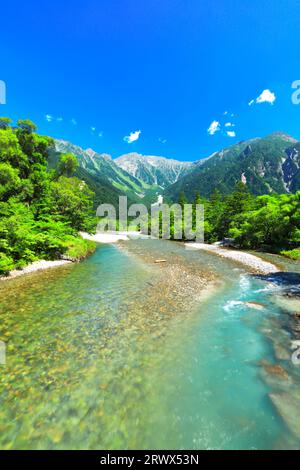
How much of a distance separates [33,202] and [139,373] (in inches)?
1089

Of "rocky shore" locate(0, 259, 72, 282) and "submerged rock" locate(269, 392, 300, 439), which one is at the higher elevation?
"rocky shore" locate(0, 259, 72, 282)

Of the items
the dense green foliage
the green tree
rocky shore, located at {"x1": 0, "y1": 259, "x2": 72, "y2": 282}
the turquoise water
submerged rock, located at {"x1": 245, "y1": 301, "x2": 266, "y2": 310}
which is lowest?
the turquoise water

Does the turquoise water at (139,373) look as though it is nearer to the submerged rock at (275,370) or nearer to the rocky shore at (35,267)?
the submerged rock at (275,370)

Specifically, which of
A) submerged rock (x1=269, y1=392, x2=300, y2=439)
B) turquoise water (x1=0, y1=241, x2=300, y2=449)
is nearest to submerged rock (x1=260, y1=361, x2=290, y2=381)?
turquoise water (x1=0, y1=241, x2=300, y2=449)

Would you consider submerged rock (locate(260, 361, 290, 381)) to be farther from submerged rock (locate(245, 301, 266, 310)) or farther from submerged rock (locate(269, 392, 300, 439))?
submerged rock (locate(245, 301, 266, 310))

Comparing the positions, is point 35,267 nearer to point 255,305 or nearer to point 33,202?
point 33,202

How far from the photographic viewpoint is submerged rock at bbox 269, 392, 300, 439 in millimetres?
5219

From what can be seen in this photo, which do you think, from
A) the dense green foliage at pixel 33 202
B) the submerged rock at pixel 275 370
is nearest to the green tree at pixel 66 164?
the dense green foliage at pixel 33 202

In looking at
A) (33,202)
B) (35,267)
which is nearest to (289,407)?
(35,267)

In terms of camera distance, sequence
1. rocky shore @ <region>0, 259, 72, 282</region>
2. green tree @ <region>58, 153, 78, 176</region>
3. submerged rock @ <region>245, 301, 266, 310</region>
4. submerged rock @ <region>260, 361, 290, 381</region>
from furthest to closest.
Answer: green tree @ <region>58, 153, 78, 176</region>, rocky shore @ <region>0, 259, 72, 282</region>, submerged rock @ <region>245, 301, 266, 310</region>, submerged rock @ <region>260, 361, 290, 381</region>

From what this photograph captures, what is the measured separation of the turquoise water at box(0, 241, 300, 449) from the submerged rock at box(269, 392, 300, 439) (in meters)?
0.15

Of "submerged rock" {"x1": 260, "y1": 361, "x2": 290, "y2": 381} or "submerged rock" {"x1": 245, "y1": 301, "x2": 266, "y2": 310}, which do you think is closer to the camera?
"submerged rock" {"x1": 260, "y1": 361, "x2": 290, "y2": 381}
